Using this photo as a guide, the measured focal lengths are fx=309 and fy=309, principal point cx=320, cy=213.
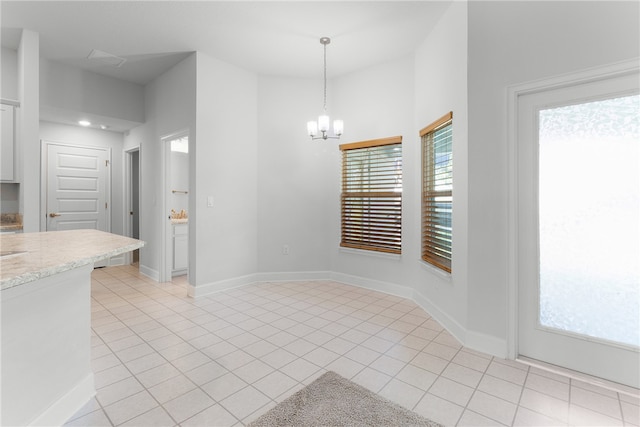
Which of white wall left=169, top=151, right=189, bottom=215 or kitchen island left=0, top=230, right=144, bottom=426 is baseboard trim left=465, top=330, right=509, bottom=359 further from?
white wall left=169, top=151, right=189, bottom=215

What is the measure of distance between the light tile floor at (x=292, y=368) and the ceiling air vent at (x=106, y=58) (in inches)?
122

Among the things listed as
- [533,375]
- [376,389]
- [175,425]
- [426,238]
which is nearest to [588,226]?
[533,375]

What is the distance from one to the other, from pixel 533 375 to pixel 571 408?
342 millimetres

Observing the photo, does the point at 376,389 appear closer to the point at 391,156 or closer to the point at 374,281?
the point at 374,281

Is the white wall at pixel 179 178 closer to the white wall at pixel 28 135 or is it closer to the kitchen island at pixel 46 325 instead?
the white wall at pixel 28 135

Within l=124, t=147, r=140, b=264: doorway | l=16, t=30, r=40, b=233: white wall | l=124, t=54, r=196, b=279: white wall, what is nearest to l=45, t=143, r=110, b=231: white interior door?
l=124, t=147, r=140, b=264: doorway

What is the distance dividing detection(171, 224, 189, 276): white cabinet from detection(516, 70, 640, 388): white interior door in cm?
457

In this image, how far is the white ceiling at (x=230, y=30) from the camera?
9.63ft

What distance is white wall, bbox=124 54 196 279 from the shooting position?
3996 millimetres

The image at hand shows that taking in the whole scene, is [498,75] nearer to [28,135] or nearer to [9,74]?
[28,135]

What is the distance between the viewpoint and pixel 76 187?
17.9 ft

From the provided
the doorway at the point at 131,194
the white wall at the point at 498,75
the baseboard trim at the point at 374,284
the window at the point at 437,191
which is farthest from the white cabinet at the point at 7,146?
the white wall at the point at 498,75

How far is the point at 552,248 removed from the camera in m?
2.29

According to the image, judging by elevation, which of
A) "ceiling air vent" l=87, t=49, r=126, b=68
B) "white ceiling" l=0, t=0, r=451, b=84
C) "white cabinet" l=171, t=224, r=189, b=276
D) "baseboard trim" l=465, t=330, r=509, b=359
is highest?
"ceiling air vent" l=87, t=49, r=126, b=68
